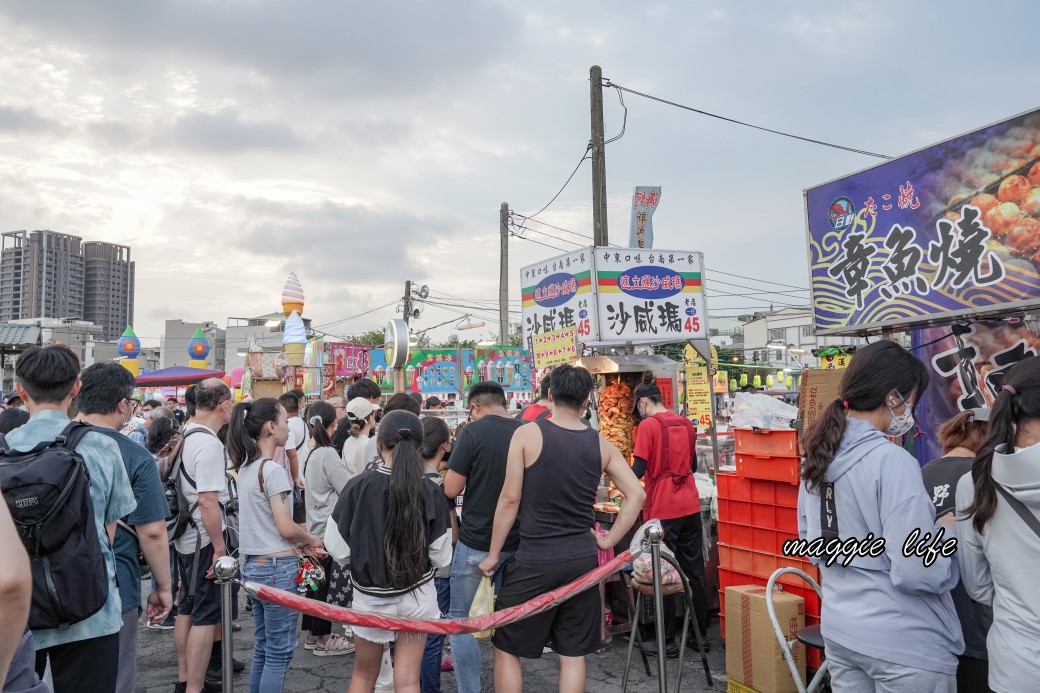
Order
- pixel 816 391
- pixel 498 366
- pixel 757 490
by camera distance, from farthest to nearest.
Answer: pixel 498 366 < pixel 757 490 < pixel 816 391

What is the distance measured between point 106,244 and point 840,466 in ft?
410

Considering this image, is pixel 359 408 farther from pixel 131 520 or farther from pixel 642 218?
pixel 642 218

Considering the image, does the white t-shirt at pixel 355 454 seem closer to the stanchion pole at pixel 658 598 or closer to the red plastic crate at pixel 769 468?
the red plastic crate at pixel 769 468

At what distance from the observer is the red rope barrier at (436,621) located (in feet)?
11.0

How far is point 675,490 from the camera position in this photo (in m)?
5.84

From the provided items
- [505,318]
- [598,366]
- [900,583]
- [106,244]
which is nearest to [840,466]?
[900,583]

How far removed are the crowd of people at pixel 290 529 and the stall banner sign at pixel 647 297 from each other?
12.9 ft

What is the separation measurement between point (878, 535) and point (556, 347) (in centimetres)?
654

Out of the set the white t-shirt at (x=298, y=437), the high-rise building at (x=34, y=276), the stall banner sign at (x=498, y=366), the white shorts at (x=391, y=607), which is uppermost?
the high-rise building at (x=34, y=276)

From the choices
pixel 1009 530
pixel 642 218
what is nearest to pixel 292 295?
pixel 642 218

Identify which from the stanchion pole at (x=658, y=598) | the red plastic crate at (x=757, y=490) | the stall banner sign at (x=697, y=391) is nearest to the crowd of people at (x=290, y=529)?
the stanchion pole at (x=658, y=598)

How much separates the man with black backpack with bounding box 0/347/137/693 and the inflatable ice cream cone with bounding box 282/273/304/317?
10605mm

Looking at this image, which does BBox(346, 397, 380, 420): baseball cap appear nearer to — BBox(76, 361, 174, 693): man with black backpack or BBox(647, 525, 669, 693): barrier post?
BBox(76, 361, 174, 693): man with black backpack

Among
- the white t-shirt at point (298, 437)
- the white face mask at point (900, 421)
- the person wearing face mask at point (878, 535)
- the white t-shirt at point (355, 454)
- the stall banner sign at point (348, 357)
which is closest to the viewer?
the person wearing face mask at point (878, 535)
